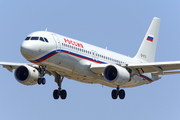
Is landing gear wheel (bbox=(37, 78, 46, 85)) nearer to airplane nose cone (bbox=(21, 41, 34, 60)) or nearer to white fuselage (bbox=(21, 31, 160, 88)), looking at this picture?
white fuselage (bbox=(21, 31, 160, 88))

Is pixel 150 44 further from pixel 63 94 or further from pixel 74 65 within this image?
pixel 74 65

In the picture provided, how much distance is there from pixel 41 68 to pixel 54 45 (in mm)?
2612

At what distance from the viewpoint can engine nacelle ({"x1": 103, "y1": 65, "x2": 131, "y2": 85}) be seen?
38.4 meters

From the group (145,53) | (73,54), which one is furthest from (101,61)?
(145,53)

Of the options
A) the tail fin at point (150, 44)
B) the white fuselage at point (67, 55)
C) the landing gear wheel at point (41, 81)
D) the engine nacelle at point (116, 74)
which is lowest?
the landing gear wheel at point (41, 81)

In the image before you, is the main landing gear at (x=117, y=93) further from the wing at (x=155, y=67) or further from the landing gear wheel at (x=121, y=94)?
the wing at (x=155, y=67)

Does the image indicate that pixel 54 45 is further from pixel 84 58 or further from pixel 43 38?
pixel 84 58

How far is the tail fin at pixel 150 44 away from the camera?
50528 millimetres

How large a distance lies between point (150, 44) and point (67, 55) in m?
17.7

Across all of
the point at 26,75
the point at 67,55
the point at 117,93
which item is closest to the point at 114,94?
the point at 117,93

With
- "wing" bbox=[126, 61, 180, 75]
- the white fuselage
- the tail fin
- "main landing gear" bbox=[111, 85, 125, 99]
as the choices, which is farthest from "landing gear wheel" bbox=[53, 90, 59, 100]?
the tail fin

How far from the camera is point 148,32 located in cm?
5250

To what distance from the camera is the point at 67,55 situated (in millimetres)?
37406

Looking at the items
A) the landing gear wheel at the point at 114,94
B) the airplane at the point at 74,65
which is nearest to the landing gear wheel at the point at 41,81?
the airplane at the point at 74,65
